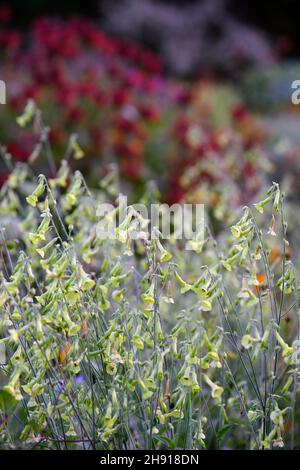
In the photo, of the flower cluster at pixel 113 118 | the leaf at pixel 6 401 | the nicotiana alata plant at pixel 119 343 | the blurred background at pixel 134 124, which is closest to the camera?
the nicotiana alata plant at pixel 119 343

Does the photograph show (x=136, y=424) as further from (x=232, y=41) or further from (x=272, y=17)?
(x=272, y=17)

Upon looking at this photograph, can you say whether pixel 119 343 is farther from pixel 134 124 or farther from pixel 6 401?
pixel 134 124

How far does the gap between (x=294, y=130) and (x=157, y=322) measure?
6978 millimetres

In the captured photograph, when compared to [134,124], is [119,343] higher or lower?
lower

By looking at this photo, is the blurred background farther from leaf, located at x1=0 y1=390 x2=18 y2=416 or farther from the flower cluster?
leaf, located at x1=0 y1=390 x2=18 y2=416

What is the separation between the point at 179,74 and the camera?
1255 centimetres

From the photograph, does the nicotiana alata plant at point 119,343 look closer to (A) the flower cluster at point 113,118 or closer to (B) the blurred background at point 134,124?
(B) the blurred background at point 134,124

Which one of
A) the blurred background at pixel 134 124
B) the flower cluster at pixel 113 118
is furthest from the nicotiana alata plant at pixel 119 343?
the flower cluster at pixel 113 118

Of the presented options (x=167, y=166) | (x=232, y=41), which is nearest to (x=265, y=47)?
(x=232, y=41)

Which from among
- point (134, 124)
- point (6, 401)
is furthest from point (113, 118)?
point (6, 401)

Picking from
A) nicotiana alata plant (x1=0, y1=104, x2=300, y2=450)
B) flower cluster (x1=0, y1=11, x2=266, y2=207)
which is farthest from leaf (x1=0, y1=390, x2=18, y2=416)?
flower cluster (x1=0, y1=11, x2=266, y2=207)

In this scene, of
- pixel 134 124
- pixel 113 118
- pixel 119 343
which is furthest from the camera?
pixel 113 118
